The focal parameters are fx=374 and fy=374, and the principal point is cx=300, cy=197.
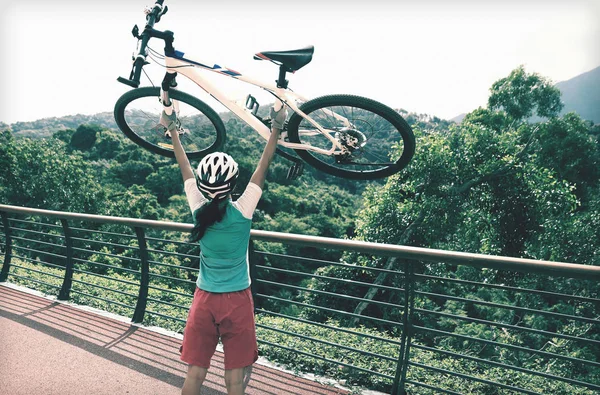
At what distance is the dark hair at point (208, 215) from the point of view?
6.45ft

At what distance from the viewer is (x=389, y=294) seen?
20438mm

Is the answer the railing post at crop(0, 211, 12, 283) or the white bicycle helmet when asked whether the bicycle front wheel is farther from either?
the railing post at crop(0, 211, 12, 283)

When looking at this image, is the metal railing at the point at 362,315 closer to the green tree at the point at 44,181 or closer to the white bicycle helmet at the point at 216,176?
the white bicycle helmet at the point at 216,176

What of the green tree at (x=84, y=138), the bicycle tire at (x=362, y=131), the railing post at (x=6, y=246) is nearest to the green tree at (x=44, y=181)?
the green tree at (x=84, y=138)

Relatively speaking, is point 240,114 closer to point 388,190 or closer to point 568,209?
point 388,190

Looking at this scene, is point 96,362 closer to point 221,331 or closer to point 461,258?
point 221,331

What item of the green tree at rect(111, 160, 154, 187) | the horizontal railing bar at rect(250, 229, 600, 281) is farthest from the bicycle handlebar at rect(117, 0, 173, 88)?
the green tree at rect(111, 160, 154, 187)

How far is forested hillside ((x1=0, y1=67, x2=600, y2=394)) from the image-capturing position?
1409 centimetres

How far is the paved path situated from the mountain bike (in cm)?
171

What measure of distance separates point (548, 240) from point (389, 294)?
8622mm

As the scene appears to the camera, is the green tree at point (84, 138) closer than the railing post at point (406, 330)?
No

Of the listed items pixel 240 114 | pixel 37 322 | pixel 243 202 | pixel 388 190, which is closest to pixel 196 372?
pixel 243 202

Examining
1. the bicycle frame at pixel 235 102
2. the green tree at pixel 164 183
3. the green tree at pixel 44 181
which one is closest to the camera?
the bicycle frame at pixel 235 102

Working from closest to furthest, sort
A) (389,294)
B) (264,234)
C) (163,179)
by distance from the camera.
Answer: (264,234) → (389,294) → (163,179)
